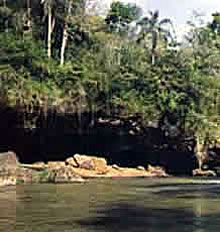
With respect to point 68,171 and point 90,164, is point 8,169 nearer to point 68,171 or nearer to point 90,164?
point 68,171

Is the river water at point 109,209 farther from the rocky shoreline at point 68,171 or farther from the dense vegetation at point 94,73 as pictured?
the dense vegetation at point 94,73

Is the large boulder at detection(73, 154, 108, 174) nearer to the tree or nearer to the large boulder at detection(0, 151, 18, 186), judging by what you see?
the large boulder at detection(0, 151, 18, 186)

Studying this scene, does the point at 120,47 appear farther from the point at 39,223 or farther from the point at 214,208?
the point at 39,223

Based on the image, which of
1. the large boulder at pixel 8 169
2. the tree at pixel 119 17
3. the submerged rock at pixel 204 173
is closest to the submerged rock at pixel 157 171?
the submerged rock at pixel 204 173

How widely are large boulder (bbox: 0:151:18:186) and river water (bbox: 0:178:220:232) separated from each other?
7.76ft

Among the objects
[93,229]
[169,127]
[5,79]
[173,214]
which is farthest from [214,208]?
[169,127]

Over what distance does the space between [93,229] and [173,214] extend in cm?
355

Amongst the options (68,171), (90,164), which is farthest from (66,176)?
(90,164)

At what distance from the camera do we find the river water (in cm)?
1552

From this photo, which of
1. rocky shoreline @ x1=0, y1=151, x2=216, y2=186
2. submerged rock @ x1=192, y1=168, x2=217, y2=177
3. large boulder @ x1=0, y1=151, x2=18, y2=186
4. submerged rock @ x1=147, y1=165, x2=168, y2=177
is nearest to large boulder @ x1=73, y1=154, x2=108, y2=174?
rocky shoreline @ x1=0, y1=151, x2=216, y2=186

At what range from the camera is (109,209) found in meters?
19.1

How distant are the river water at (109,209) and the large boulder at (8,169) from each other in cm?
237

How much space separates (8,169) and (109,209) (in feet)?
40.9

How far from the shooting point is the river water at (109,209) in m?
15.5
